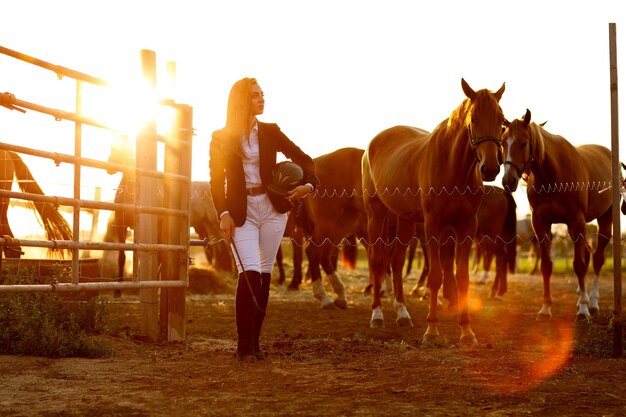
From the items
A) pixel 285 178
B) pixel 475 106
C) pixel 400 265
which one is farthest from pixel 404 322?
pixel 285 178

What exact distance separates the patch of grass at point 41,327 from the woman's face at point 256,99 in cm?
203

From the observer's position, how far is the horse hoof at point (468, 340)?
6.79m

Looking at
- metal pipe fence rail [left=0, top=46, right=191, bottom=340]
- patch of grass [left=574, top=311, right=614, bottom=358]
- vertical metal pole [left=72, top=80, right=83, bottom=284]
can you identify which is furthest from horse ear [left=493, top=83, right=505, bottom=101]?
vertical metal pole [left=72, top=80, right=83, bottom=284]

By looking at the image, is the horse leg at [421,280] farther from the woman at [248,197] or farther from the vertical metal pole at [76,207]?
the vertical metal pole at [76,207]

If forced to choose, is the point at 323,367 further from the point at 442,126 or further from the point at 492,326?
the point at 492,326

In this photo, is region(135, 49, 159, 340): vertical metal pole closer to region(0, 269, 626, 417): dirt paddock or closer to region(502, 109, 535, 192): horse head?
region(0, 269, 626, 417): dirt paddock

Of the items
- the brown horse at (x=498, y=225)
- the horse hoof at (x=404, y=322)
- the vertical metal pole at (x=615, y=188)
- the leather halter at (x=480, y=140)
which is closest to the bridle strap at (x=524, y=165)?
the horse hoof at (x=404, y=322)

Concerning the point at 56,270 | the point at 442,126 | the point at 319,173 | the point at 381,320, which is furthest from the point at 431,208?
the point at 319,173

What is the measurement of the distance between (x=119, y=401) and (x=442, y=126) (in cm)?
439

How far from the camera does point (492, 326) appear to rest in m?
8.68

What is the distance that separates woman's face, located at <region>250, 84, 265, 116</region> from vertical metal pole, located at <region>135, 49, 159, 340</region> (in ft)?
4.81

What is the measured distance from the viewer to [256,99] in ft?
18.6

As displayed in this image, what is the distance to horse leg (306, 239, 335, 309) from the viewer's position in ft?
35.7

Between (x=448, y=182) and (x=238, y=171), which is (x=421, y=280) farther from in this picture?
→ (x=238, y=171)
